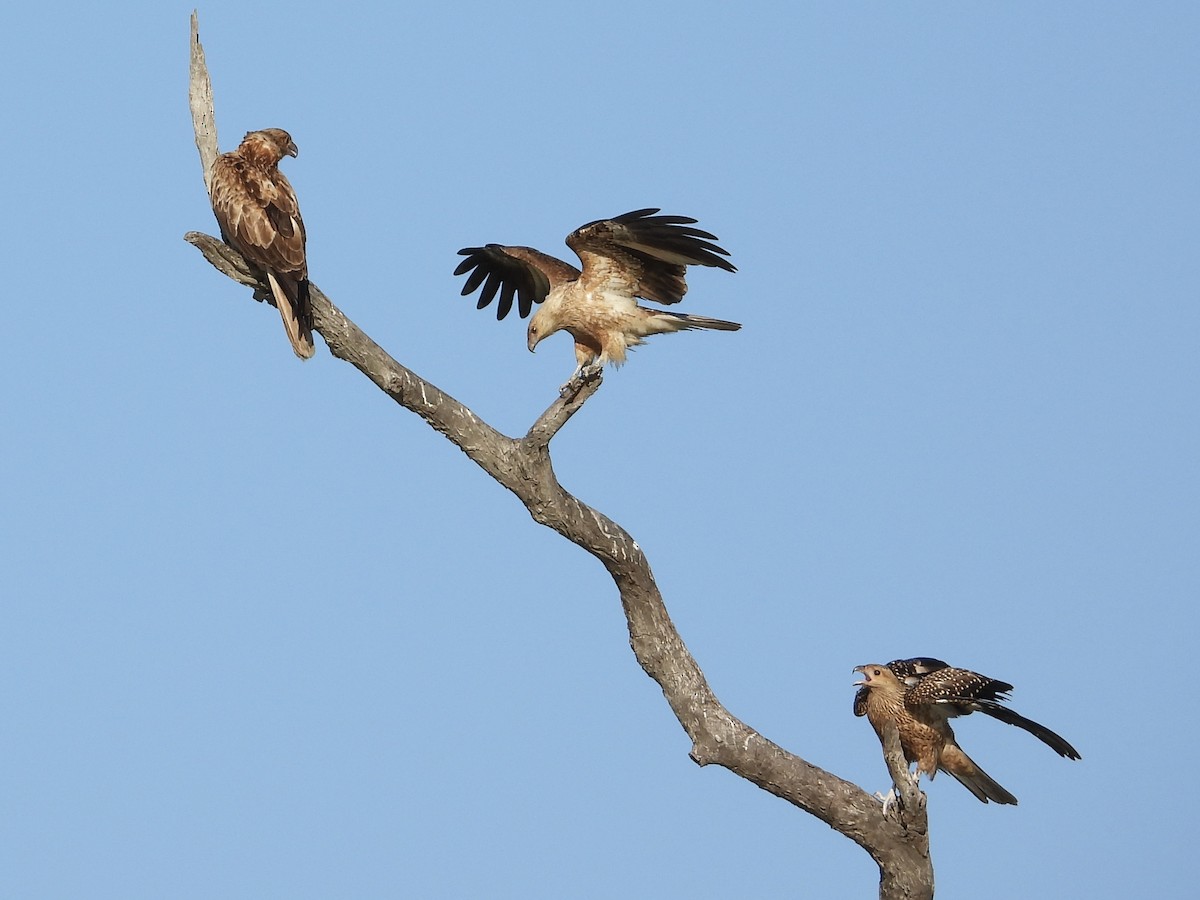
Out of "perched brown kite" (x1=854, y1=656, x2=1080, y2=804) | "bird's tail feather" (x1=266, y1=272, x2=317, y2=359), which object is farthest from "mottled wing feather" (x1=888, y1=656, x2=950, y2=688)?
"bird's tail feather" (x1=266, y1=272, x2=317, y2=359)

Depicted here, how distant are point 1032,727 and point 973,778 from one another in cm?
62

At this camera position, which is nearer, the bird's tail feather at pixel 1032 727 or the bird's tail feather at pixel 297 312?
the bird's tail feather at pixel 297 312

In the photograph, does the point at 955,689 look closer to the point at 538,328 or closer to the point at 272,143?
the point at 538,328

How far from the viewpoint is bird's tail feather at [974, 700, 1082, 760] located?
28.7 ft

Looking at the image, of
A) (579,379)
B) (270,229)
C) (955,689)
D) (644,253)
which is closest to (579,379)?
(579,379)

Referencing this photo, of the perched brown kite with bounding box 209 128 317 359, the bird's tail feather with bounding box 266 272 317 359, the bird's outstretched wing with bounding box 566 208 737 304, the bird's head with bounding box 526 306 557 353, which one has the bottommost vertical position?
the bird's tail feather with bounding box 266 272 317 359

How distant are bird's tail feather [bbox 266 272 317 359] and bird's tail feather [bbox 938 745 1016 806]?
4025mm

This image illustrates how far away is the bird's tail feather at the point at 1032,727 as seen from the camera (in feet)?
28.7

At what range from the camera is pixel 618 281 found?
9.17 m

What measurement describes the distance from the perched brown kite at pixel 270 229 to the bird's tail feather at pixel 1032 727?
3862mm

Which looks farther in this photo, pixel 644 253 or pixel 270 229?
pixel 644 253

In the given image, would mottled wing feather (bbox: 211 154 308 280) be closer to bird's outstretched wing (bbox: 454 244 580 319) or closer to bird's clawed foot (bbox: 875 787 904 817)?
bird's outstretched wing (bbox: 454 244 580 319)

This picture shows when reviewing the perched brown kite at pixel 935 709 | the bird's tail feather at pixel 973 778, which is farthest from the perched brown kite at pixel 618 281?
the bird's tail feather at pixel 973 778

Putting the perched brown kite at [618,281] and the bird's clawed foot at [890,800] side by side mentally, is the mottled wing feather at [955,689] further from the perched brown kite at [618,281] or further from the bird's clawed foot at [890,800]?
the perched brown kite at [618,281]
